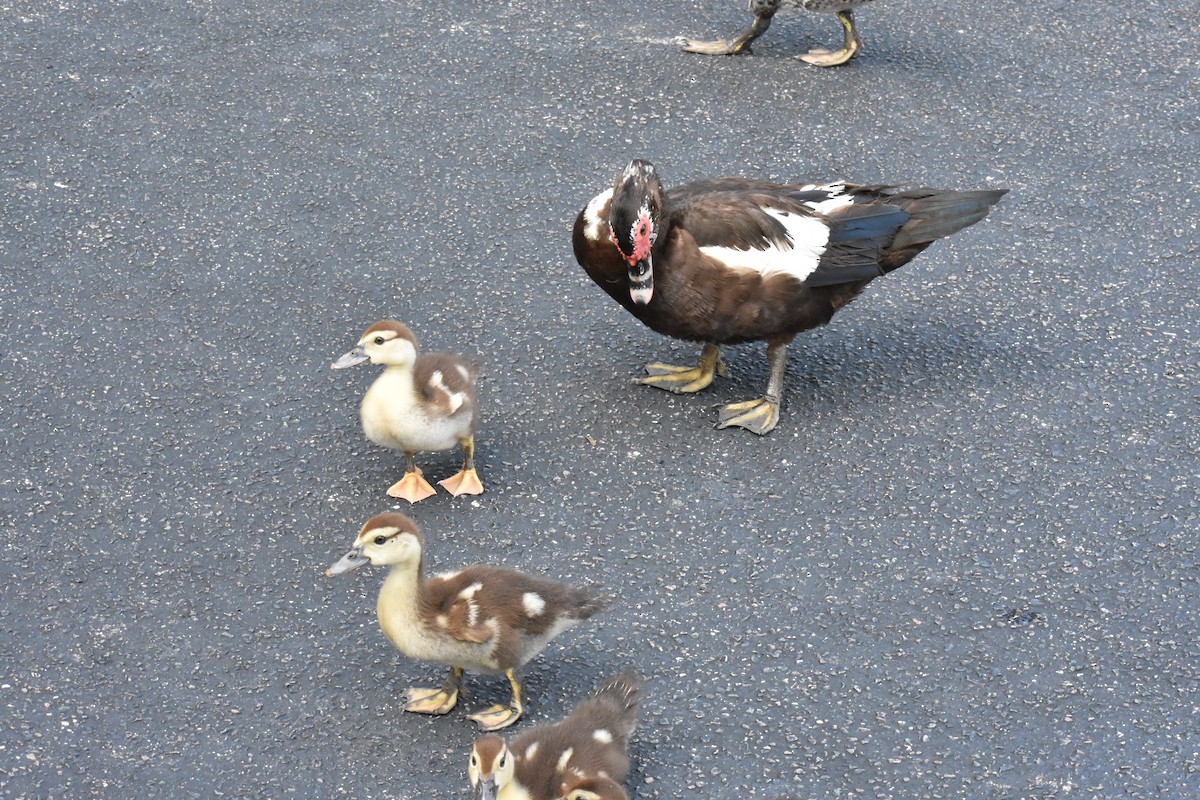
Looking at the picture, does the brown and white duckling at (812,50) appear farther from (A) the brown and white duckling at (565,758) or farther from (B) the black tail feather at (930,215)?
(A) the brown and white duckling at (565,758)

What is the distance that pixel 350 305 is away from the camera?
207 inches

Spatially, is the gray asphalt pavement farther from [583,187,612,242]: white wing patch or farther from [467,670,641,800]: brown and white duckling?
[583,187,612,242]: white wing patch

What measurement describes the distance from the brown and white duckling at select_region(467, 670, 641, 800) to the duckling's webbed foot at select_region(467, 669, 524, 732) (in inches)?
8.6

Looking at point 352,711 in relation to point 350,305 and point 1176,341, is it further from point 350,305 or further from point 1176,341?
point 1176,341

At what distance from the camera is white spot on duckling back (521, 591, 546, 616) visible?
356cm

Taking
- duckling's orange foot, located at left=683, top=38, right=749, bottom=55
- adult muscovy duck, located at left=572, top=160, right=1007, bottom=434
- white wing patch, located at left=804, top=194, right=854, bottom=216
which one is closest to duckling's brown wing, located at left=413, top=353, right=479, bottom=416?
adult muscovy duck, located at left=572, top=160, right=1007, bottom=434

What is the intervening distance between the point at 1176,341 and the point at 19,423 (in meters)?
4.26

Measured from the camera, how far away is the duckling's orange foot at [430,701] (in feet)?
12.0

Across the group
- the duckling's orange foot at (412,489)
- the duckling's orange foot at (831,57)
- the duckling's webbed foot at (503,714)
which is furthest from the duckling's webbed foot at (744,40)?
the duckling's webbed foot at (503,714)

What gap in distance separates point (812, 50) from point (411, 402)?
140 inches

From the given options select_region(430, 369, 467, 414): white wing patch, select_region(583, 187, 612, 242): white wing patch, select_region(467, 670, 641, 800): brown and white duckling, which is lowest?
select_region(467, 670, 641, 800): brown and white duckling

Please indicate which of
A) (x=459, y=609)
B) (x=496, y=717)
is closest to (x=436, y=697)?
(x=496, y=717)

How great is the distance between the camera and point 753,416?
4797mm

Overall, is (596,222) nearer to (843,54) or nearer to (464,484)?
(464,484)
